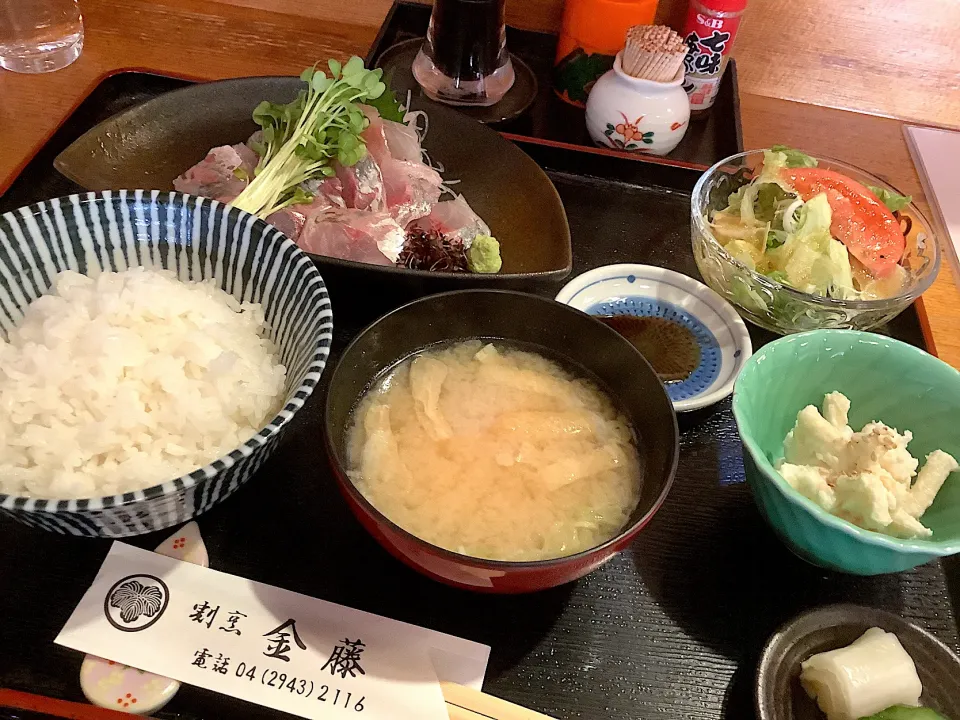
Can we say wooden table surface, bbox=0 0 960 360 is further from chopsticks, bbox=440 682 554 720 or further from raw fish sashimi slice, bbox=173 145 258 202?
chopsticks, bbox=440 682 554 720

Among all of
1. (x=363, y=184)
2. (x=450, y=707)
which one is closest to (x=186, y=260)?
(x=363, y=184)

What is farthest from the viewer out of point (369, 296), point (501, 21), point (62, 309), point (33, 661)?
point (501, 21)

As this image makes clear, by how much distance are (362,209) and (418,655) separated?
1.04 m

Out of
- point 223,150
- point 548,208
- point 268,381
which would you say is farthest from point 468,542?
point 223,150

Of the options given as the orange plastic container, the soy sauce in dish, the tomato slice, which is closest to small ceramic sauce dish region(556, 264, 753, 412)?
the soy sauce in dish

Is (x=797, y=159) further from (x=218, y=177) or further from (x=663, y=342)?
(x=218, y=177)

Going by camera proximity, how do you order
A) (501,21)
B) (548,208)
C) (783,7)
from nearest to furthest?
(548,208)
(501,21)
(783,7)

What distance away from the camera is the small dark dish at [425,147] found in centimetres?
149

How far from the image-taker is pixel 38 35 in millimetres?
2275

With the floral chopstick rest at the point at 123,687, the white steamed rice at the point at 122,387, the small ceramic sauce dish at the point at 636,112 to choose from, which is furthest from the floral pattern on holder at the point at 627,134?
the floral chopstick rest at the point at 123,687

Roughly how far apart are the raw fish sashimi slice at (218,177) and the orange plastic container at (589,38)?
1.06 metres

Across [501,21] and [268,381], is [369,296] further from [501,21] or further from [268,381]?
[501,21]

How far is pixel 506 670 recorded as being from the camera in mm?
1060

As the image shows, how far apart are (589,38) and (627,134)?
412 millimetres
